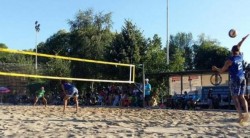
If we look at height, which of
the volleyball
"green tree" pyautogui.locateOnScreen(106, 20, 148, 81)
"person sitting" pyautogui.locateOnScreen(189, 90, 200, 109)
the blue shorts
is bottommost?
"person sitting" pyautogui.locateOnScreen(189, 90, 200, 109)

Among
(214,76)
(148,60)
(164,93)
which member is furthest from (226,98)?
(148,60)

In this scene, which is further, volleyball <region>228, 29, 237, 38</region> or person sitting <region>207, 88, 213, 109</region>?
person sitting <region>207, 88, 213, 109</region>

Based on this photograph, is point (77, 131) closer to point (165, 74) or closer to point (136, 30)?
point (165, 74)

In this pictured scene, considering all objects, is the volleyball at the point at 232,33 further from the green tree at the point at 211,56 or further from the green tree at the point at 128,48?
the green tree at the point at 211,56

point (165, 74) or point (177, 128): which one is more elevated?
point (165, 74)

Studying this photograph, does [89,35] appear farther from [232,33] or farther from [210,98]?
[232,33]

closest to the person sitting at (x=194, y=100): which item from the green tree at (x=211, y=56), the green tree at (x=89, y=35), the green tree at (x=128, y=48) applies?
the green tree at (x=128, y=48)

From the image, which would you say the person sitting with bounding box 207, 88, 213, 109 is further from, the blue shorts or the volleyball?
the blue shorts

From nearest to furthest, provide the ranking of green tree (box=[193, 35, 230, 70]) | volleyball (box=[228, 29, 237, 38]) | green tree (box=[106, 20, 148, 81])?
volleyball (box=[228, 29, 237, 38])
green tree (box=[106, 20, 148, 81])
green tree (box=[193, 35, 230, 70])

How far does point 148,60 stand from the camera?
105ft

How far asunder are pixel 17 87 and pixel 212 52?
27.8m

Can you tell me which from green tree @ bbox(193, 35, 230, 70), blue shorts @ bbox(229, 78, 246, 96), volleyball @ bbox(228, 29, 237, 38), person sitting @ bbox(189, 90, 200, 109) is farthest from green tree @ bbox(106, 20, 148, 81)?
green tree @ bbox(193, 35, 230, 70)

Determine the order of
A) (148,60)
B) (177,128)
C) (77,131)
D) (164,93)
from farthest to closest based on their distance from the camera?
(148,60)
(164,93)
(177,128)
(77,131)

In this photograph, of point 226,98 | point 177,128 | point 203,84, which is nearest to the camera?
point 177,128
